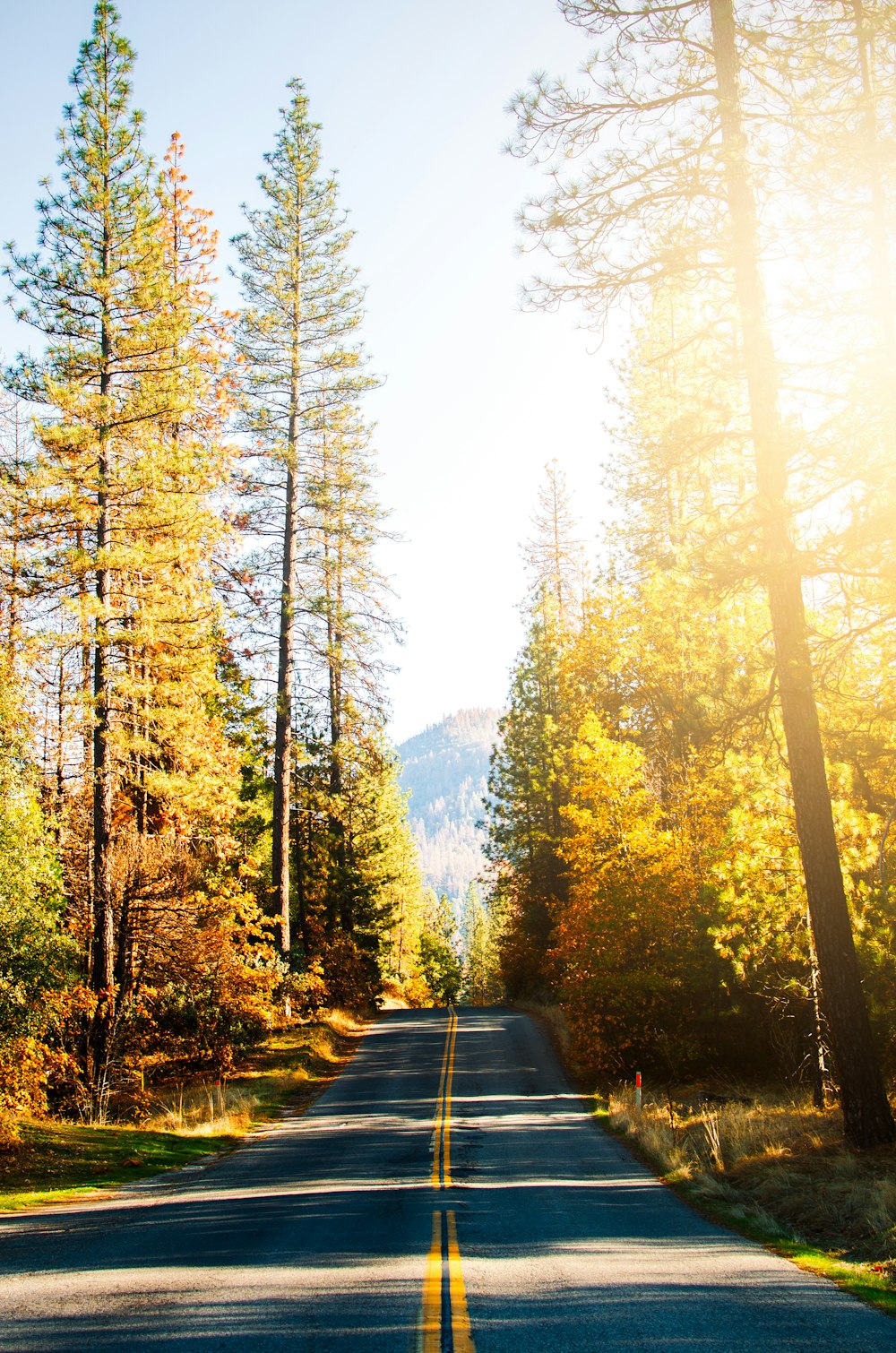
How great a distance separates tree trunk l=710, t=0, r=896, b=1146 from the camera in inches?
396

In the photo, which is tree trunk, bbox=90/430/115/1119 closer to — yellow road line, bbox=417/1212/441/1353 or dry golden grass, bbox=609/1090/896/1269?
dry golden grass, bbox=609/1090/896/1269

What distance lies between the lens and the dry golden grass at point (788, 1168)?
27.4 feet

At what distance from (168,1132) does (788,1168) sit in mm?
10513

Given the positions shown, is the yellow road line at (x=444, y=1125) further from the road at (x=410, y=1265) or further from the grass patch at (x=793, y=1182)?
the grass patch at (x=793, y=1182)

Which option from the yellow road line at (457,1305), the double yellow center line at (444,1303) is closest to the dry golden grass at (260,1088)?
the double yellow center line at (444,1303)

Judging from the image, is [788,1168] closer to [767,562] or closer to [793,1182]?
[793,1182]

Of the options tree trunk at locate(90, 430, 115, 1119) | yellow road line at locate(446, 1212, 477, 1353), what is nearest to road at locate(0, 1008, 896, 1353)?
yellow road line at locate(446, 1212, 477, 1353)

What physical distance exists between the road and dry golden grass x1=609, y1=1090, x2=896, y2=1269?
602 mm

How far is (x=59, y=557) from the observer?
16.6 metres

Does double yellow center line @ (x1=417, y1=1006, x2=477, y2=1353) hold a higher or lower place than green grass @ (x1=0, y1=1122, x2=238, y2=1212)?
higher

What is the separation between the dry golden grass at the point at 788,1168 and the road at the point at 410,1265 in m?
0.60

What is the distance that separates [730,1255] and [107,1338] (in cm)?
491

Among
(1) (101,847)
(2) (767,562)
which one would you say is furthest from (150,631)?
(2) (767,562)

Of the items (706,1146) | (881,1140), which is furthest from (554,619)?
(881,1140)
